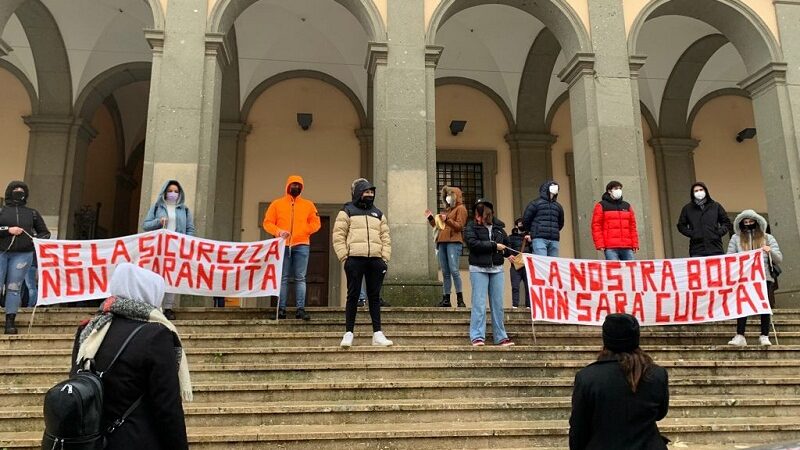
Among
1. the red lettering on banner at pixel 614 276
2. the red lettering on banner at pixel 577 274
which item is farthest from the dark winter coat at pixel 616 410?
the red lettering on banner at pixel 614 276

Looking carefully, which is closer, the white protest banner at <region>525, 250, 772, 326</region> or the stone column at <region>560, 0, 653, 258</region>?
the white protest banner at <region>525, 250, 772, 326</region>

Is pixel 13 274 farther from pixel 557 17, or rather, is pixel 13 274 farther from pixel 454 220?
pixel 557 17

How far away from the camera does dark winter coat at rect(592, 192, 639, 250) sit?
809 cm

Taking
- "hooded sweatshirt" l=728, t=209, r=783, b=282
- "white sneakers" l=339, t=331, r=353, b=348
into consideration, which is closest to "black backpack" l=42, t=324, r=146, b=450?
"white sneakers" l=339, t=331, r=353, b=348

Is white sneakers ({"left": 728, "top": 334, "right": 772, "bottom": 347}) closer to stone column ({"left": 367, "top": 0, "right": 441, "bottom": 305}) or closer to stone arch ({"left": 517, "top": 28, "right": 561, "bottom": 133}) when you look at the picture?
stone column ({"left": 367, "top": 0, "right": 441, "bottom": 305})

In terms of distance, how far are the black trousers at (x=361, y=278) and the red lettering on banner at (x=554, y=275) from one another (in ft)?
7.48

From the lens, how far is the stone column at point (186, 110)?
8.79 metres

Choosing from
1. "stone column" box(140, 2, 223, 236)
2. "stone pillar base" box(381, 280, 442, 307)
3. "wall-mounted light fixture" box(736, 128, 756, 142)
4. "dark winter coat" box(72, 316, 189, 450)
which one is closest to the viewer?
"dark winter coat" box(72, 316, 189, 450)

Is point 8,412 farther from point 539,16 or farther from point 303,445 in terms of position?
point 539,16

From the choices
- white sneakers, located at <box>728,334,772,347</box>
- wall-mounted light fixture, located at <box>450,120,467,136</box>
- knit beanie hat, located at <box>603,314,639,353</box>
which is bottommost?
white sneakers, located at <box>728,334,772,347</box>

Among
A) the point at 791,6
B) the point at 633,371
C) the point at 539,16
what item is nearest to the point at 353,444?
the point at 633,371

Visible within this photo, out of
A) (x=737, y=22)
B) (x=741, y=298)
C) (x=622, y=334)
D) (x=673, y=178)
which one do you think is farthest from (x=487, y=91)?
(x=622, y=334)

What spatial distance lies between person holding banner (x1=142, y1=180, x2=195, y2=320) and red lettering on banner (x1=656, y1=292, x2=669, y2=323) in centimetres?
618

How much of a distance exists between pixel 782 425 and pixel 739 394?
73 cm
